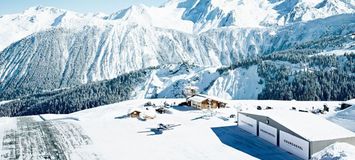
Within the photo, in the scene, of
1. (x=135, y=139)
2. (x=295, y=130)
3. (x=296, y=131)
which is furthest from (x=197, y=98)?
(x=296, y=131)

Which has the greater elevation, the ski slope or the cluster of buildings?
the cluster of buildings

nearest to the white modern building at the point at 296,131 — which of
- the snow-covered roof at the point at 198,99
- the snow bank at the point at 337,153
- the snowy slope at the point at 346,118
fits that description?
the snow bank at the point at 337,153

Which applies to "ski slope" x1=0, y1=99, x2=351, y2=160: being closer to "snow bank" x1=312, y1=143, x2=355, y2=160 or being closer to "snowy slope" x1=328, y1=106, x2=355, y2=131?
"snow bank" x1=312, y1=143, x2=355, y2=160

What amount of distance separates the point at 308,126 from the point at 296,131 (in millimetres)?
4439

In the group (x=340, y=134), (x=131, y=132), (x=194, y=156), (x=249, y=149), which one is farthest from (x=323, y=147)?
(x=131, y=132)

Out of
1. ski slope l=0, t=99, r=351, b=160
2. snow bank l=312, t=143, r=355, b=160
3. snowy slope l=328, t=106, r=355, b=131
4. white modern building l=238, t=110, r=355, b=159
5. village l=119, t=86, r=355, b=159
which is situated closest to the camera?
snow bank l=312, t=143, r=355, b=160

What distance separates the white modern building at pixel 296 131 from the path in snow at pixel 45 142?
29.4m

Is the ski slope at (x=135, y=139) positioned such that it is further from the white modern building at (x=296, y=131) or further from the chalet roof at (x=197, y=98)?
the chalet roof at (x=197, y=98)

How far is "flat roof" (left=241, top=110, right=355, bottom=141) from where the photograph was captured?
6150cm

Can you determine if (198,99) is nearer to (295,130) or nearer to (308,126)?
(308,126)

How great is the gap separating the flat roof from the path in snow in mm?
30976

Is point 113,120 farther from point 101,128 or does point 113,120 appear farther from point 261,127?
point 261,127

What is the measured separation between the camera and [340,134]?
62.6m

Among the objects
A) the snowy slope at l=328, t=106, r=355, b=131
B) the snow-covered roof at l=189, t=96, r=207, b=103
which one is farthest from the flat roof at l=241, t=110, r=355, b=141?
the snow-covered roof at l=189, t=96, r=207, b=103
